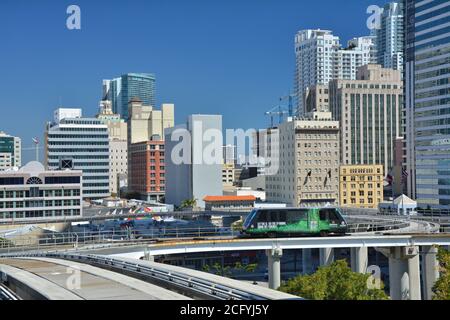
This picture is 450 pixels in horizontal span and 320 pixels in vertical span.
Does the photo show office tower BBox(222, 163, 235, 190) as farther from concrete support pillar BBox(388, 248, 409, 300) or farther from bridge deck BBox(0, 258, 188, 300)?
bridge deck BBox(0, 258, 188, 300)

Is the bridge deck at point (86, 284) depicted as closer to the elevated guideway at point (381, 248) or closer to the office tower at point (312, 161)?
the elevated guideway at point (381, 248)

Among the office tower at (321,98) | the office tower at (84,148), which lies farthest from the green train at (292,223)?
the office tower at (321,98)

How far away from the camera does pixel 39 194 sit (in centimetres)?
9500

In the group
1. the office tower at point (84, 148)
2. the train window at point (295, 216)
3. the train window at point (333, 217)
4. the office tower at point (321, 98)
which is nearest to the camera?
the train window at point (295, 216)

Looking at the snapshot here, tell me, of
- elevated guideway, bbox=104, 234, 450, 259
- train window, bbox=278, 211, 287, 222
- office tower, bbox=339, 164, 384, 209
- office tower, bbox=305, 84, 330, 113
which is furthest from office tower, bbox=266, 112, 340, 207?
train window, bbox=278, 211, 287, 222

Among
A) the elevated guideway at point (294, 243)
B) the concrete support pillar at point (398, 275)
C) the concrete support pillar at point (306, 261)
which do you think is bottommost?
the concrete support pillar at point (306, 261)

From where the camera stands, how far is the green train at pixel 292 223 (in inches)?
1802

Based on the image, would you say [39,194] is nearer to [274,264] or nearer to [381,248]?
[274,264]

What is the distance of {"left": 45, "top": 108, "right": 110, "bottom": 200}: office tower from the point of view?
140 metres

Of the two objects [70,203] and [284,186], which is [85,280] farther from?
[284,186]

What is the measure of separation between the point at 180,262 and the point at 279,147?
5320 cm

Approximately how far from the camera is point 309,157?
122500mm

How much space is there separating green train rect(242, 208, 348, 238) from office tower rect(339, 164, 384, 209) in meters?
78.0

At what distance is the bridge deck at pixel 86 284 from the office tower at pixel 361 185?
102770 mm
